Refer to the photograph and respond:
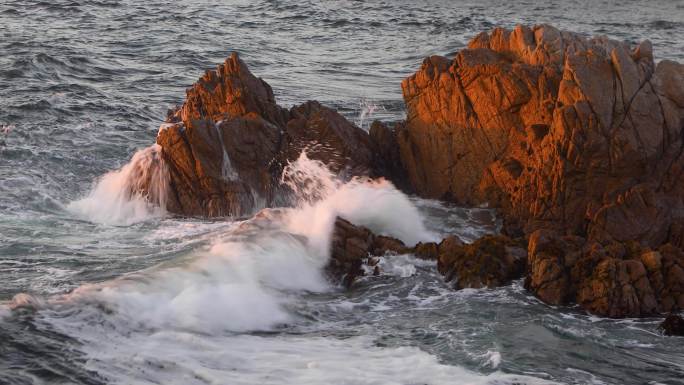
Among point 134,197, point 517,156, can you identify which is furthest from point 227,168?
point 517,156

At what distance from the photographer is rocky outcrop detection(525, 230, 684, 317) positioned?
12.1 metres

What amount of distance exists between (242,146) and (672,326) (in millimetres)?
7429

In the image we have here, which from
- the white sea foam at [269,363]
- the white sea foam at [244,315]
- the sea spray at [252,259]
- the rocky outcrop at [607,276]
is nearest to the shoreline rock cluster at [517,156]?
the rocky outcrop at [607,276]

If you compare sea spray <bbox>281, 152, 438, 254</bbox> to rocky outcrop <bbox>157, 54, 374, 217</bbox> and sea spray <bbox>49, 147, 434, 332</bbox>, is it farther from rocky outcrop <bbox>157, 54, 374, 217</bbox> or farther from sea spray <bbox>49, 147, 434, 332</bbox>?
rocky outcrop <bbox>157, 54, 374, 217</bbox>

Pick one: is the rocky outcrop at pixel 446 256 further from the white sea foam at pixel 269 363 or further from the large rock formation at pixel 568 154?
the white sea foam at pixel 269 363

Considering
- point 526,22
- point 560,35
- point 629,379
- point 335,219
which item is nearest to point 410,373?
point 629,379

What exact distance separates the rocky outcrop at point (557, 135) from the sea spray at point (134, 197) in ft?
13.1

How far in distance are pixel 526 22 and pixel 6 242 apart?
23445mm

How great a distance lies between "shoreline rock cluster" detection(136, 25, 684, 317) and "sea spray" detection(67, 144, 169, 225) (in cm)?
21

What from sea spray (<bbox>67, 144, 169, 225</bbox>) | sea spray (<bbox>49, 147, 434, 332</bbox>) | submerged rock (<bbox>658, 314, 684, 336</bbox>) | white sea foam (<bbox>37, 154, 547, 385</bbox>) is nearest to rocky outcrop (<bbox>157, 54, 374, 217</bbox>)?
sea spray (<bbox>67, 144, 169, 225</bbox>)

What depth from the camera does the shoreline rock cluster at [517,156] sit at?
1277cm

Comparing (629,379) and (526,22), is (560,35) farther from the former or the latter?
(526,22)

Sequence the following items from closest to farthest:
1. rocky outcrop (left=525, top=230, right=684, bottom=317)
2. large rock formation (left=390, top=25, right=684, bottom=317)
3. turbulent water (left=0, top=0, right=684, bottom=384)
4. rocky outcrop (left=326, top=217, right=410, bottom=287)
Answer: turbulent water (left=0, top=0, right=684, bottom=384), rocky outcrop (left=525, top=230, right=684, bottom=317), large rock formation (left=390, top=25, right=684, bottom=317), rocky outcrop (left=326, top=217, right=410, bottom=287)

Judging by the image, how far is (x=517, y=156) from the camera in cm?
1551
